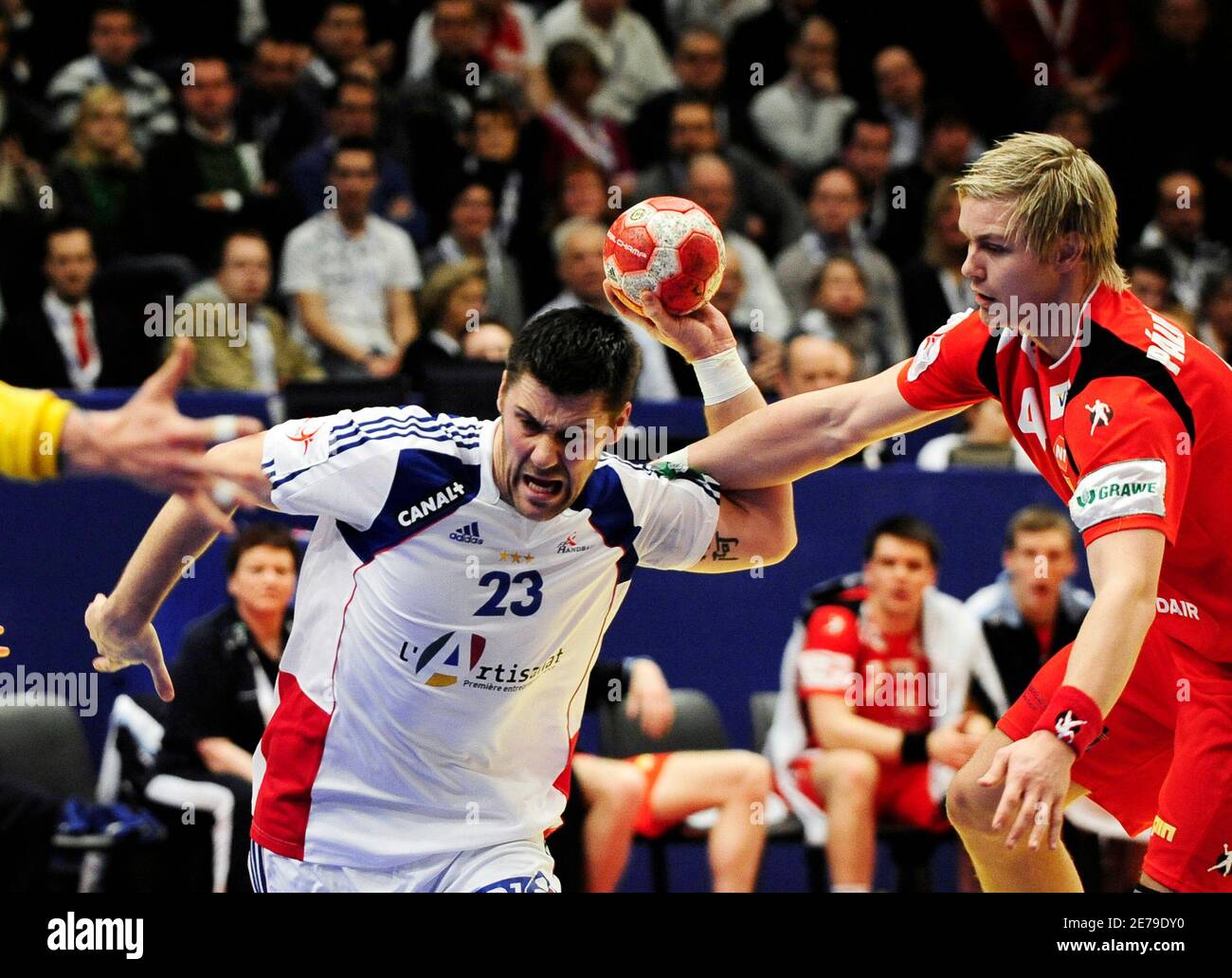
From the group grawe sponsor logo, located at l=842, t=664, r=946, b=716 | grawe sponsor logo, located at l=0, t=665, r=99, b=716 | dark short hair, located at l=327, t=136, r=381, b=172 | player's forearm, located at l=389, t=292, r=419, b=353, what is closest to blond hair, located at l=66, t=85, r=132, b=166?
dark short hair, located at l=327, t=136, r=381, b=172

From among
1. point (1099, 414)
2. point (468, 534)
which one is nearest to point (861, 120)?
point (1099, 414)

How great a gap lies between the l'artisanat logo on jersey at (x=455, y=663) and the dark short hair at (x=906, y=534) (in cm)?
365

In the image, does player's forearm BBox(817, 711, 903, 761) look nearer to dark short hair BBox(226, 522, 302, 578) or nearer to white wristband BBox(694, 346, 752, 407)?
dark short hair BBox(226, 522, 302, 578)

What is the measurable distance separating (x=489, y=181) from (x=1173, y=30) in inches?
206

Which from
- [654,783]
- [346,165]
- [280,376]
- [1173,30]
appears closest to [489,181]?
[346,165]

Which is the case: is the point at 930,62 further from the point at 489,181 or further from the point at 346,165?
the point at 346,165

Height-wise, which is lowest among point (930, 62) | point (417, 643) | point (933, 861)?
point (933, 861)

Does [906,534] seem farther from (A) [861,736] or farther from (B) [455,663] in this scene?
(B) [455,663]

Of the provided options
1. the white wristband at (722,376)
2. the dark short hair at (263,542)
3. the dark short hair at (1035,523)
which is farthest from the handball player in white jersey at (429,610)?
the dark short hair at (1035,523)

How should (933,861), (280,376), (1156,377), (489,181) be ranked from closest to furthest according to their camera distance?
(1156,377), (933,861), (280,376), (489,181)

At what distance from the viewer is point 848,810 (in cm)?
767

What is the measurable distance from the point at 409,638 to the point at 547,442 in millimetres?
617

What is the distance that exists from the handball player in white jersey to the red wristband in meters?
1.19

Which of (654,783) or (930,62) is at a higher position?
(930,62)
